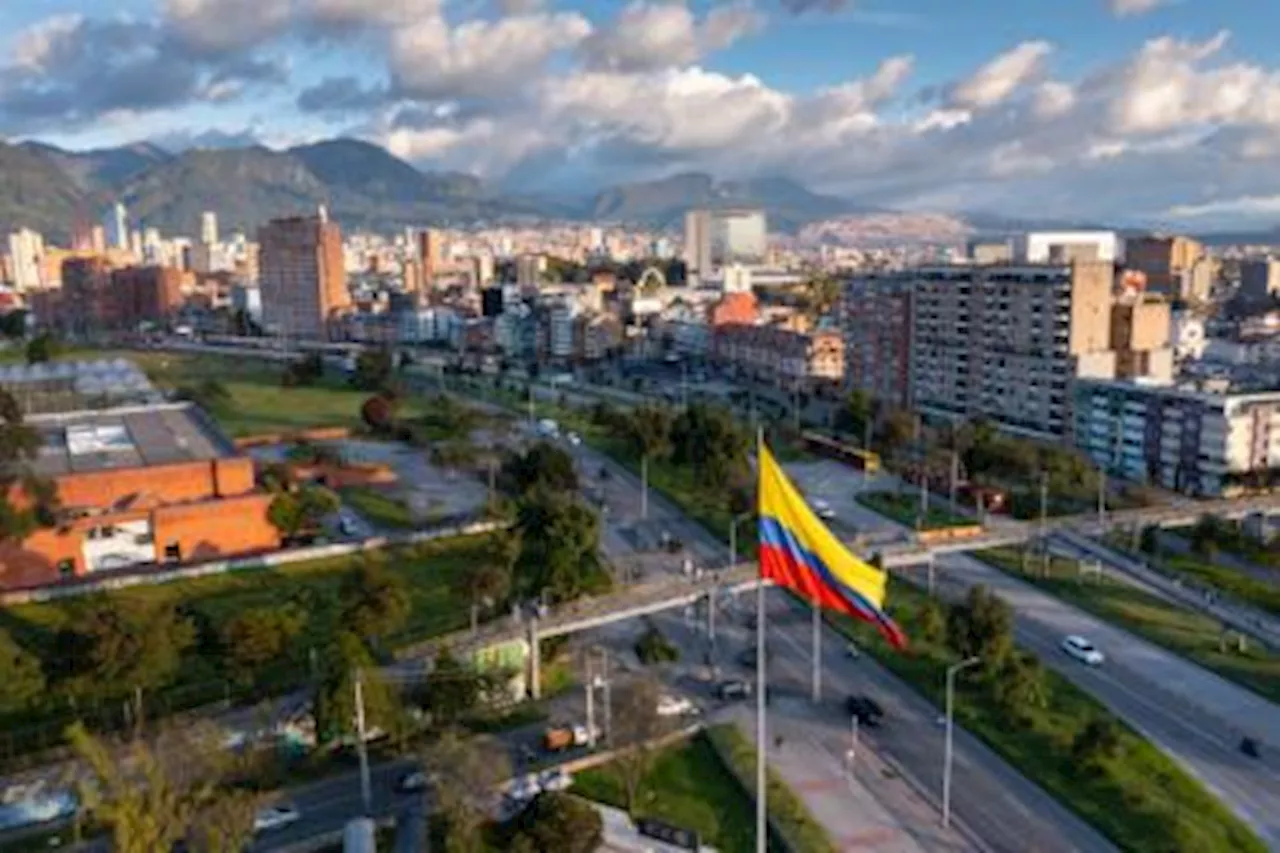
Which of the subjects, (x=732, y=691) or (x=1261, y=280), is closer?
(x=732, y=691)

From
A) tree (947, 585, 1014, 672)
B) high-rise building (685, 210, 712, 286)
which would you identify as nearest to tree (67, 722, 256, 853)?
tree (947, 585, 1014, 672)

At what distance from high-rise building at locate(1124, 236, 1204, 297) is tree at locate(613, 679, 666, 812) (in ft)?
302

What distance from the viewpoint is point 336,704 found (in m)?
19.0

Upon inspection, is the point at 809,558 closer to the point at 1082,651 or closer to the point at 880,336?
the point at 1082,651

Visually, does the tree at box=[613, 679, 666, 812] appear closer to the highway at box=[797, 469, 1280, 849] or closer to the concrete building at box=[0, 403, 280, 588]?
the highway at box=[797, 469, 1280, 849]

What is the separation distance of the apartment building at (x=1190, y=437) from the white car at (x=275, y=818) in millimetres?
33659

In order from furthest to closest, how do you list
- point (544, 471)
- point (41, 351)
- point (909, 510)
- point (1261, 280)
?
point (1261, 280) → point (41, 351) → point (909, 510) → point (544, 471)

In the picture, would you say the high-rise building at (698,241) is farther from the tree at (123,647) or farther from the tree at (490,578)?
the tree at (123,647)

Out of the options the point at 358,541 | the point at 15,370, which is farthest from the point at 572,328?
the point at 358,541

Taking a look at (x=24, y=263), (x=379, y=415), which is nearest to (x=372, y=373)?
(x=379, y=415)

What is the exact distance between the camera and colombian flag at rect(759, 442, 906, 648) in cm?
1156

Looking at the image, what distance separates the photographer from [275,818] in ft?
58.7

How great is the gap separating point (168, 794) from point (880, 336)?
162 ft

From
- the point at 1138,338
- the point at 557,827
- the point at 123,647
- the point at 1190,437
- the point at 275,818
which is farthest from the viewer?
the point at 1138,338
